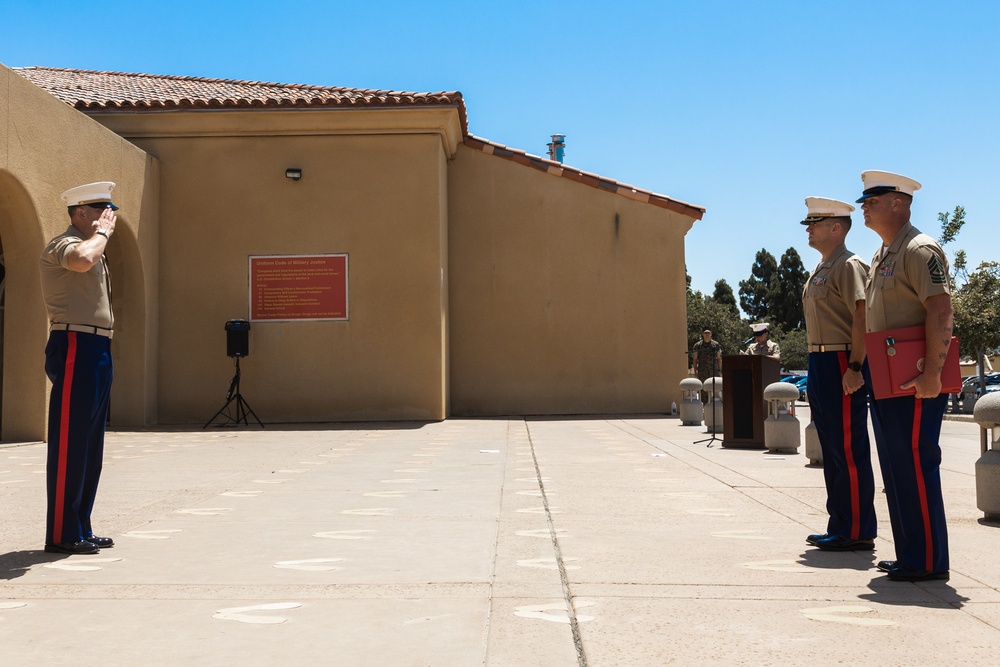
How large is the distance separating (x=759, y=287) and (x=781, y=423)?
68.3m

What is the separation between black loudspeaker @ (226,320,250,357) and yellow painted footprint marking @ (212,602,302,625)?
1220cm

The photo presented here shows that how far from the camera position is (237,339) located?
50.1ft

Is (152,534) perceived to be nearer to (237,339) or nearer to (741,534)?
(741,534)

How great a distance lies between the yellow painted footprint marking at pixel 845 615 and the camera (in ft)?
10.7

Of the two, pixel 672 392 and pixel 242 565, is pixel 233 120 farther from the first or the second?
pixel 242 565

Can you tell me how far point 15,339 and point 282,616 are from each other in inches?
399

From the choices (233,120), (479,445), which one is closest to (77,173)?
(233,120)

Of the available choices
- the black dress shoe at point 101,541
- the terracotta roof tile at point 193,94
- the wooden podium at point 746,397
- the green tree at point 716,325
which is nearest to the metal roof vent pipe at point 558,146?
the terracotta roof tile at point 193,94

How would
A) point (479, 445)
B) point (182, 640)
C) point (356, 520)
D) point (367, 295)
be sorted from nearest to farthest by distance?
1. point (182, 640)
2. point (356, 520)
3. point (479, 445)
4. point (367, 295)

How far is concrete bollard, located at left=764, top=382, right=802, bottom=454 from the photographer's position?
1021 centimetres

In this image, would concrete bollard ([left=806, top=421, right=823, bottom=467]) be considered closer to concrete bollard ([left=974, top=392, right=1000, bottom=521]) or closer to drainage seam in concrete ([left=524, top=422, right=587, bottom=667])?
concrete bollard ([left=974, top=392, right=1000, bottom=521])

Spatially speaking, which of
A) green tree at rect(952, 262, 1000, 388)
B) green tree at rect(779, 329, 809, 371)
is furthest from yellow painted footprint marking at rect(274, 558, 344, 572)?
green tree at rect(779, 329, 809, 371)

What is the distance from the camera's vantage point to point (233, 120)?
16031mm

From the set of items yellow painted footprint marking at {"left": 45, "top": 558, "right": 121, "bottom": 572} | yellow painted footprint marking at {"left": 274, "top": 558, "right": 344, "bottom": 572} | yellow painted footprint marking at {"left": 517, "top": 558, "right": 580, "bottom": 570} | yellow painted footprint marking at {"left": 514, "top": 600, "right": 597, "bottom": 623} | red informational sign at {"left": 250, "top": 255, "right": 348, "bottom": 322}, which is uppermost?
red informational sign at {"left": 250, "top": 255, "right": 348, "bottom": 322}
